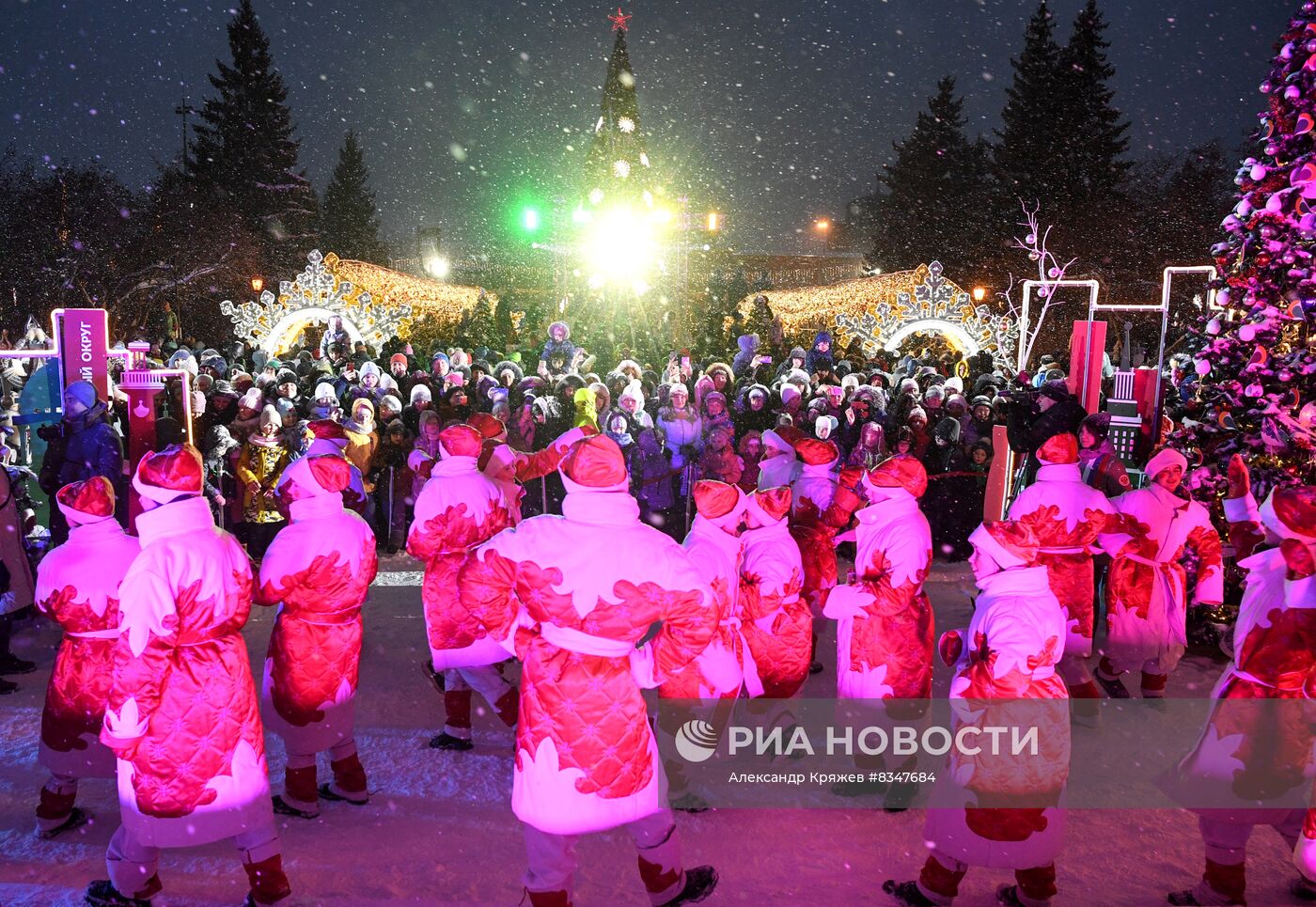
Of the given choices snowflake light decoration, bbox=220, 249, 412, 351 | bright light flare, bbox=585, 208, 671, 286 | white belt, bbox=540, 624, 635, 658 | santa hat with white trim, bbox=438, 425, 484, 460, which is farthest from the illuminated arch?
white belt, bbox=540, 624, 635, 658

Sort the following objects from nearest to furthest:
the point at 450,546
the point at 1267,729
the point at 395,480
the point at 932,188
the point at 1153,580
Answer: the point at 1267,729, the point at 450,546, the point at 1153,580, the point at 395,480, the point at 932,188

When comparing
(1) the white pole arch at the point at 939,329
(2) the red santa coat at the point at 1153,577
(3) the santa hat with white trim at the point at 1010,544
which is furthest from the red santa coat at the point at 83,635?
(1) the white pole arch at the point at 939,329

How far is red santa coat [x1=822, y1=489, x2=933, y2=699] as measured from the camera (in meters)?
4.34

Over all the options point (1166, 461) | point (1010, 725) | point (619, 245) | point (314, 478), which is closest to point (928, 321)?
point (619, 245)

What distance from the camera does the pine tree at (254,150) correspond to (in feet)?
140

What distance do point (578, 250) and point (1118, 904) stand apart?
715 inches

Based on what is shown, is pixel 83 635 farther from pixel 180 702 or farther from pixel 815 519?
pixel 815 519

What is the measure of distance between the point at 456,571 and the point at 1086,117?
38.5 m

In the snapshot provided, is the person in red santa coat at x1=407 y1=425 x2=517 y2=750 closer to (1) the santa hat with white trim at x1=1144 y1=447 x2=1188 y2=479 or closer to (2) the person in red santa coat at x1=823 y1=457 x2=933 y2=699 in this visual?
(2) the person in red santa coat at x1=823 y1=457 x2=933 y2=699

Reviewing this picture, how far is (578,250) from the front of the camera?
66.5ft

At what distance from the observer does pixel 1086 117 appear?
35.9 metres

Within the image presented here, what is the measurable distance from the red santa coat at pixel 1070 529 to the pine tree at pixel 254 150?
42257mm

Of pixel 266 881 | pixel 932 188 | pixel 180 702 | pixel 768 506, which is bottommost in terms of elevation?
pixel 266 881

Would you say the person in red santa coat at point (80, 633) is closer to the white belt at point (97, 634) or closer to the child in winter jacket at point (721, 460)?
the white belt at point (97, 634)
